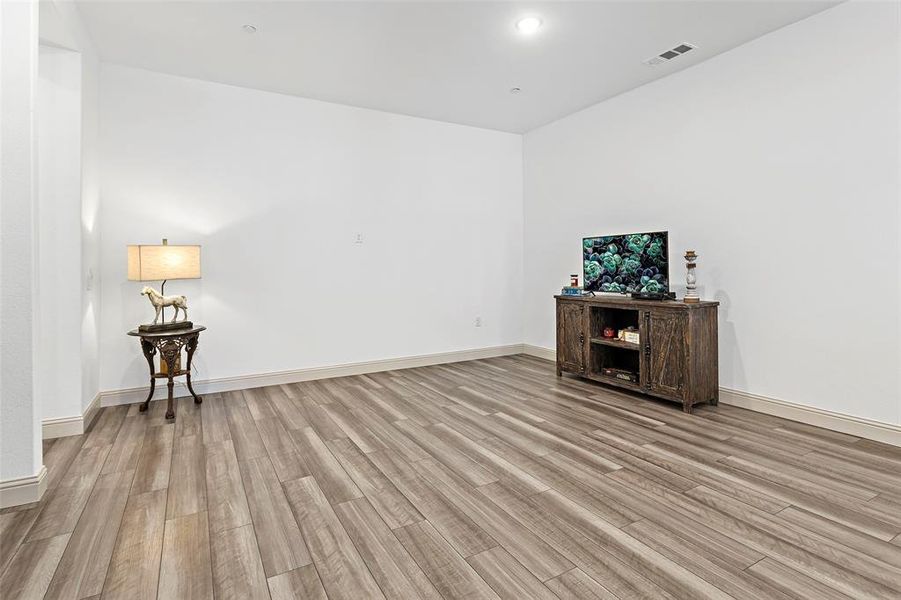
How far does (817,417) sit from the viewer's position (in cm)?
314

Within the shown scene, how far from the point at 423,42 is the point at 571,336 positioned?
282 centimetres

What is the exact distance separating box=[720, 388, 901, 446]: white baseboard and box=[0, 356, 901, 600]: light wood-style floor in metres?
0.09

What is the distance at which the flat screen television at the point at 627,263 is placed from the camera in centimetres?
394

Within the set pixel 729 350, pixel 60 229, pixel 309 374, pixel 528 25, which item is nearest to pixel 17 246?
pixel 60 229

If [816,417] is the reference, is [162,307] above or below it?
above

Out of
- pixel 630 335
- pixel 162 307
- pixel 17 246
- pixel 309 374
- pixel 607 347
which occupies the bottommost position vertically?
pixel 309 374

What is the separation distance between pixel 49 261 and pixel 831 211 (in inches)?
201

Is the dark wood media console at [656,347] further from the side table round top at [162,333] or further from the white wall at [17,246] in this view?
the white wall at [17,246]

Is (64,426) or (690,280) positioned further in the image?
(690,280)

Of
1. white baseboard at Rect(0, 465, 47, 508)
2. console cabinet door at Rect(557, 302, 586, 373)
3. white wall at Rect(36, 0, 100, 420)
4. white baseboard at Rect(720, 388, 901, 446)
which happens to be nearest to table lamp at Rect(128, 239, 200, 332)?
white wall at Rect(36, 0, 100, 420)

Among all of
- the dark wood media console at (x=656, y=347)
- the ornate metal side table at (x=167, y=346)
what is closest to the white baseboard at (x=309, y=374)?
the ornate metal side table at (x=167, y=346)

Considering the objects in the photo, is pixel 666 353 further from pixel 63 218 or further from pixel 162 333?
pixel 63 218

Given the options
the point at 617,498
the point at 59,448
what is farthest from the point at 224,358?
the point at 617,498

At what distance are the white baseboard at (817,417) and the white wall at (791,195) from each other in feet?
0.19
